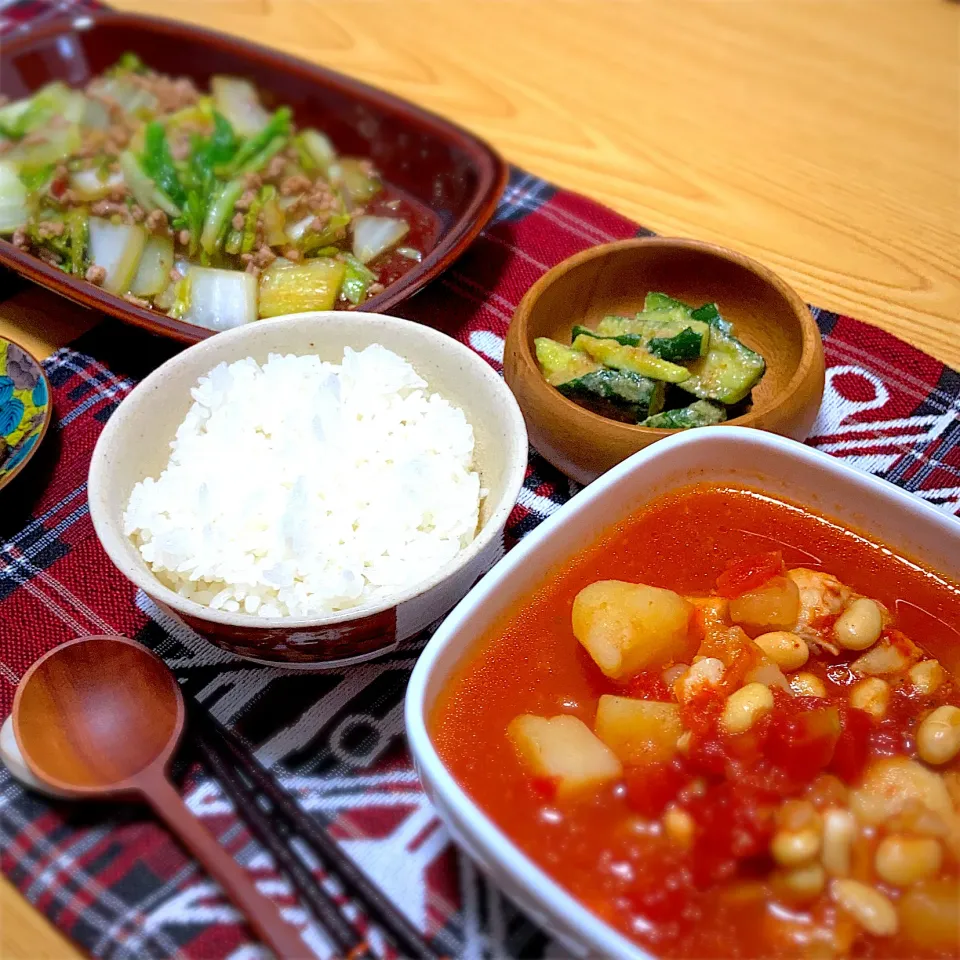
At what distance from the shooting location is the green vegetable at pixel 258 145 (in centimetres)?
264

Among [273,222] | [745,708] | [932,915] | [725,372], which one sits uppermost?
[273,222]

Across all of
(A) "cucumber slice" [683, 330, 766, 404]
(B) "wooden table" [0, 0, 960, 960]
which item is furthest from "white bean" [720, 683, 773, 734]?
(B) "wooden table" [0, 0, 960, 960]

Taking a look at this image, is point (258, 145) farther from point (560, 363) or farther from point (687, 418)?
point (687, 418)

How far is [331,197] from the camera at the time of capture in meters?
2.55

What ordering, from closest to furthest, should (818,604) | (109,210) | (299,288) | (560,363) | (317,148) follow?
(818,604), (560,363), (299,288), (109,210), (317,148)

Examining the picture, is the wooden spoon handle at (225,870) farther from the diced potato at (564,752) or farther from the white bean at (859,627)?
the white bean at (859,627)

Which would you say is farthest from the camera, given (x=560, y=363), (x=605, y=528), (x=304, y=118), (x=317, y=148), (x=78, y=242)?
(x=304, y=118)

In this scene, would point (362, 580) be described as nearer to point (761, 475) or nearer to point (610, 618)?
point (610, 618)

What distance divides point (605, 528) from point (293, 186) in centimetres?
157

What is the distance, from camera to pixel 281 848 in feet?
4.51

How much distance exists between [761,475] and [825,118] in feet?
6.26

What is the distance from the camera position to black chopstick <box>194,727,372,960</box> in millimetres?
1305

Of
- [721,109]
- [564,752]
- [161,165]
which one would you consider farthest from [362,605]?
[721,109]

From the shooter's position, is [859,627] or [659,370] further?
[659,370]
